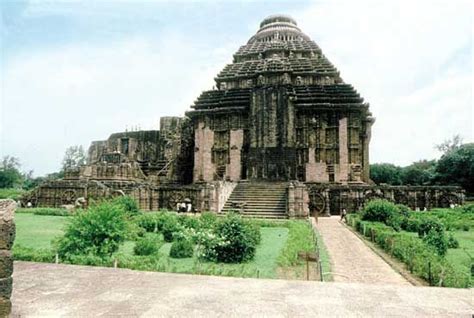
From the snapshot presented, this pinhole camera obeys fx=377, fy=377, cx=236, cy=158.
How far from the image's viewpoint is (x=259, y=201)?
86.0 ft

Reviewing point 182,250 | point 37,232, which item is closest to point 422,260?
point 182,250

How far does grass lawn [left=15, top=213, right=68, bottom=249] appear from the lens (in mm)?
13664

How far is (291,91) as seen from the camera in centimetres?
3472

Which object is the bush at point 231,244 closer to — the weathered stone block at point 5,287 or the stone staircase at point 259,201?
the weathered stone block at point 5,287

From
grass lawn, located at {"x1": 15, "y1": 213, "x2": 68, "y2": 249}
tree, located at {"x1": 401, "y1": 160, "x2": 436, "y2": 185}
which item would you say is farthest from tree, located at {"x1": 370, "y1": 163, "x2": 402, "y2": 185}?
grass lawn, located at {"x1": 15, "y1": 213, "x2": 68, "y2": 249}

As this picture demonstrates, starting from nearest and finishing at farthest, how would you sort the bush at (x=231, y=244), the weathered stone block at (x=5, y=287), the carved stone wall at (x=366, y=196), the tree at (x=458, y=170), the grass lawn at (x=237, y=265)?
the weathered stone block at (x=5, y=287), the grass lawn at (x=237, y=265), the bush at (x=231, y=244), the carved stone wall at (x=366, y=196), the tree at (x=458, y=170)

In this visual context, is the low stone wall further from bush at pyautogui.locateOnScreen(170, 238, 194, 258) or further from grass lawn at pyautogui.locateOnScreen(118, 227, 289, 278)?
bush at pyautogui.locateOnScreen(170, 238, 194, 258)

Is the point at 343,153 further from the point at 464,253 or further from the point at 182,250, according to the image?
the point at 182,250

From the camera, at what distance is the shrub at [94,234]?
34.3 ft

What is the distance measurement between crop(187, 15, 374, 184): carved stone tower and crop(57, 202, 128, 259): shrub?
22942 millimetres

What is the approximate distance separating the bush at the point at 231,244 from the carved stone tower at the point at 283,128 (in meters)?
21.6

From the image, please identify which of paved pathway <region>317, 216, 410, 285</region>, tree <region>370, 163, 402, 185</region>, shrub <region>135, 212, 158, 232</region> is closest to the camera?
paved pathway <region>317, 216, 410, 285</region>

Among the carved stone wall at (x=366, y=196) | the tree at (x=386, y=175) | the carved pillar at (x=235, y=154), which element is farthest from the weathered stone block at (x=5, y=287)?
the tree at (x=386, y=175)

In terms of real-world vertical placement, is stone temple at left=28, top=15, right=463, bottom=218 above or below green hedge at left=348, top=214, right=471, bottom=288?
above
